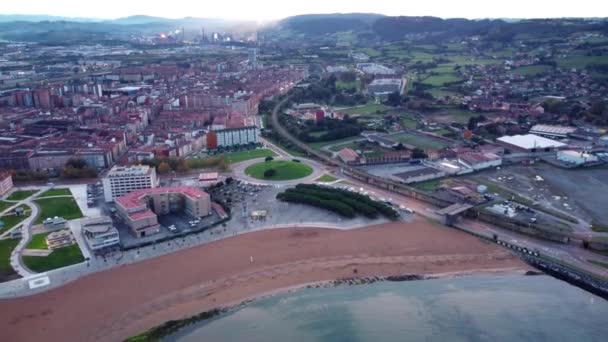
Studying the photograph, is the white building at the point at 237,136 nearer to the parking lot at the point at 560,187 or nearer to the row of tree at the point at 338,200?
the row of tree at the point at 338,200

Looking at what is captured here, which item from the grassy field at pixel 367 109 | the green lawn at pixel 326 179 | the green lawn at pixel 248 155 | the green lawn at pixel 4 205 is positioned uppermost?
the grassy field at pixel 367 109

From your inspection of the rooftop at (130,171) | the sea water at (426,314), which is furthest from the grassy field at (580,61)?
the rooftop at (130,171)

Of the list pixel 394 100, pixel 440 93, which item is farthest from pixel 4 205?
pixel 440 93

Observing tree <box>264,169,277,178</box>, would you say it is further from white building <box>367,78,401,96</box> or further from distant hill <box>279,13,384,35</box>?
distant hill <box>279,13,384,35</box>

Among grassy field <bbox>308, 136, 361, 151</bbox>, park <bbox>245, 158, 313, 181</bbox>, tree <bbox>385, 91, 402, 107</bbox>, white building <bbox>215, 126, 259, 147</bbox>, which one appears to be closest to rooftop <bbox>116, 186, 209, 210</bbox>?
park <bbox>245, 158, 313, 181</bbox>

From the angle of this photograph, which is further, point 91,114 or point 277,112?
point 277,112

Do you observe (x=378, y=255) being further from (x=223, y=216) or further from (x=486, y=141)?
(x=486, y=141)

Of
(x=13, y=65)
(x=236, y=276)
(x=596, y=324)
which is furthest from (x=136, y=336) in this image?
(x=13, y=65)
